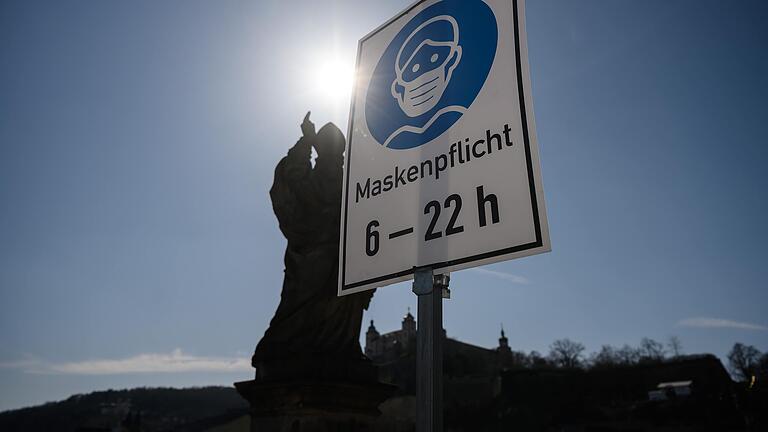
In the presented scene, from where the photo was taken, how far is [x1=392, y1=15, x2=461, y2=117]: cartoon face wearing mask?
1.94 meters

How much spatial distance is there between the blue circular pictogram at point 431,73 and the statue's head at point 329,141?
3.60 m

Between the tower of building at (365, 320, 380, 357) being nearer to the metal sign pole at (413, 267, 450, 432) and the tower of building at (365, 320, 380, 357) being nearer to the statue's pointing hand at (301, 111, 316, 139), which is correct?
the statue's pointing hand at (301, 111, 316, 139)

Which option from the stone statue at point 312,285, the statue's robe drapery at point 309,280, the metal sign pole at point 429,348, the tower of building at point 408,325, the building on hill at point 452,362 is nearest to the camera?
the metal sign pole at point 429,348

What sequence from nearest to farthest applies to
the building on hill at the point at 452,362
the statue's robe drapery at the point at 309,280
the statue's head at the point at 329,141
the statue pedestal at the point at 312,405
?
1. the statue pedestal at the point at 312,405
2. the statue's robe drapery at the point at 309,280
3. the statue's head at the point at 329,141
4. the building on hill at the point at 452,362

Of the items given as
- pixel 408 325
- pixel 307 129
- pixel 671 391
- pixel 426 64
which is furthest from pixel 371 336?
pixel 426 64

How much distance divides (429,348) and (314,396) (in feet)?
9.80

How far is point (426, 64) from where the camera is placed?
201 centimetres

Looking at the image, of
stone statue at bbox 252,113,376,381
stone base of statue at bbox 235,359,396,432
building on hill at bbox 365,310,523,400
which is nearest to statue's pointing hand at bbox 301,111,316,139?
stone statue at bbox 252,113,376,381

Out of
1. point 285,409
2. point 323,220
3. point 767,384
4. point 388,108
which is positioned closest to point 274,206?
point 323,220

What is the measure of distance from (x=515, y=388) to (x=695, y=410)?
17.3 metres

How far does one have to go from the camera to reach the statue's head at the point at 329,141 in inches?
228

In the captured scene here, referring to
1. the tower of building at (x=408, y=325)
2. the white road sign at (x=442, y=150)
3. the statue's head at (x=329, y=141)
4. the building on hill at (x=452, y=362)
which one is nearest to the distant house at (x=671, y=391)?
the building on hill at (x=452, y=362)

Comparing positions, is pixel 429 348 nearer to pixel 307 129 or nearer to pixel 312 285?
pixel 312 285

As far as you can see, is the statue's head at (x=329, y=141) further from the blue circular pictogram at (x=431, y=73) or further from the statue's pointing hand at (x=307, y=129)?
the blue circular pictogram at (x=431, y=73)
